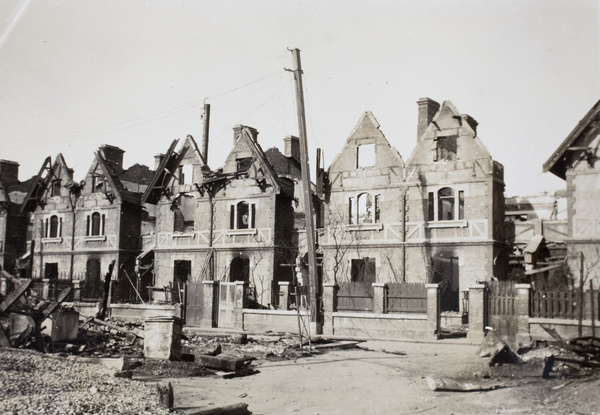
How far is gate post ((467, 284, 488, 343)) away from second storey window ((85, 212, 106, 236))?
2739 cm

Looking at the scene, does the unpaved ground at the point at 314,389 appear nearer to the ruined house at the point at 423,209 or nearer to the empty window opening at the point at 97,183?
the ruined house at the point at 423,209

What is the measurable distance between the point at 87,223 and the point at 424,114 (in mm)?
24013

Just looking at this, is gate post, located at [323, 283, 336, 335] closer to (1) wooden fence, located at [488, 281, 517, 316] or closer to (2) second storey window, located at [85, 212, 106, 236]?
(1) wooden fence, located at [488, 281, 517, 316]

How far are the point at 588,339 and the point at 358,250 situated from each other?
16.6 meters

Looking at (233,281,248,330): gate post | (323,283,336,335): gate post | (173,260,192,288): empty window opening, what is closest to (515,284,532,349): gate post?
(323,283,336,335): gate post

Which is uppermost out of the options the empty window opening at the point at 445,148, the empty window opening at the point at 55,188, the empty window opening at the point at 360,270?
the empty window opening at the point at 445,148

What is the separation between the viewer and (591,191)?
24031mm

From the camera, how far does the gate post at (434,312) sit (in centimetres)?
2155

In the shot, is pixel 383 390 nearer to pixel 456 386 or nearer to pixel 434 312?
pixel 456 386

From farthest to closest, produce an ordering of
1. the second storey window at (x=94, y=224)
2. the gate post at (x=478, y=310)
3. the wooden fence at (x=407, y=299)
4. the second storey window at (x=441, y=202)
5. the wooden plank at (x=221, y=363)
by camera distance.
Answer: the second storey window at (x=94, y=224) → the second storey window at (x=441, y=202) → the wooden fence at (x=407, y=299) → the gate post at (x=478, y=310) → the wooden plank at (x=221, y=363)

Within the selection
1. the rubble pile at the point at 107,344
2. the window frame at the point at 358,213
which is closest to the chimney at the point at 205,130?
the window frame at the point at 358,213

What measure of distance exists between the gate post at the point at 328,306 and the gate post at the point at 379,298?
1902mm

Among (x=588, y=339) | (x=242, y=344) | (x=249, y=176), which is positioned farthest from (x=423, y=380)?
(x=249, y=176)

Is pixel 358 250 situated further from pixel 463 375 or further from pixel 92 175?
pixel 92 175
